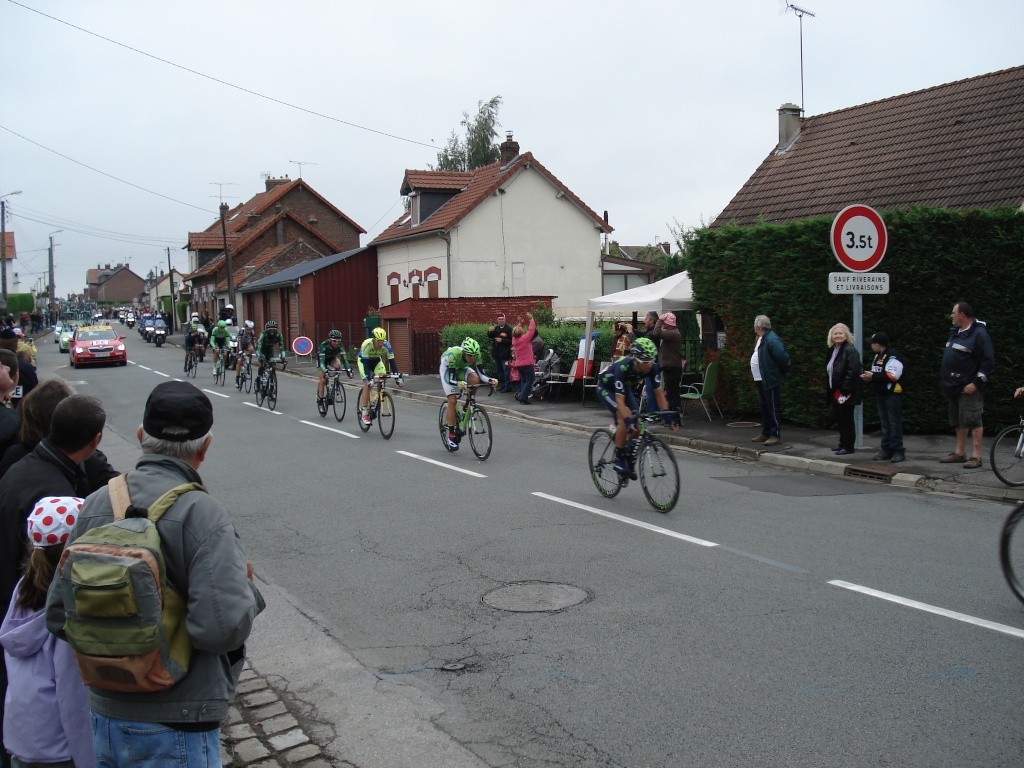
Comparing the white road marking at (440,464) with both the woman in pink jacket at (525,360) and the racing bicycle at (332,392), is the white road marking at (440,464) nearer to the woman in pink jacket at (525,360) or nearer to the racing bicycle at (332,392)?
the racing bicycle at (332,392)

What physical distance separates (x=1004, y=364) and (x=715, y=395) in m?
5.08

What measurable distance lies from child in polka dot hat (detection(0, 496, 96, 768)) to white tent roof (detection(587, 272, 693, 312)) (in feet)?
50.4

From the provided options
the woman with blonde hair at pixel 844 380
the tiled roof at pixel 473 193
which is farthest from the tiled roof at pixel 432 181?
the woman with blonde hair at pixel 844 380

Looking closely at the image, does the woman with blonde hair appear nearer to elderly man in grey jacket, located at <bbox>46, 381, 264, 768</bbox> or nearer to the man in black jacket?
the man in black jacket

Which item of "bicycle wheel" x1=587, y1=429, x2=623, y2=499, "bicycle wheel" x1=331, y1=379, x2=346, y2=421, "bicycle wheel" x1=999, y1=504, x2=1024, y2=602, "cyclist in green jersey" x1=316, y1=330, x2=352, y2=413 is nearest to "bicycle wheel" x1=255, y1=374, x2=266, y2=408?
"bicycle wheel" x1=331, y1=379, x2=346, y2=421

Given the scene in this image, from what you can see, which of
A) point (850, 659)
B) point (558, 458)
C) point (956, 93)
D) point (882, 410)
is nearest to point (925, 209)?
point (882, 410)

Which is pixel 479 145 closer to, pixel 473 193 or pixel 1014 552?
pixel 473 193

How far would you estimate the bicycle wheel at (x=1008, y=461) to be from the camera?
1045cm

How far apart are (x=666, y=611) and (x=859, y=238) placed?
831 centimetres

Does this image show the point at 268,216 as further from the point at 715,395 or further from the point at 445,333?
the point at 715,395

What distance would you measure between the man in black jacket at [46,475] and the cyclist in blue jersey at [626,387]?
21.7 feet

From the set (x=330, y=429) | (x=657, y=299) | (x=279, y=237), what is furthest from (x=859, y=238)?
(x=279, y=237)

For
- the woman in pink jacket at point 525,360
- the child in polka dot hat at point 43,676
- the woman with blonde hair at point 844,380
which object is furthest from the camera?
the woman in pink jacket at point 525,360

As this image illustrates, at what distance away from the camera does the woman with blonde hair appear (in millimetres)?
12609
